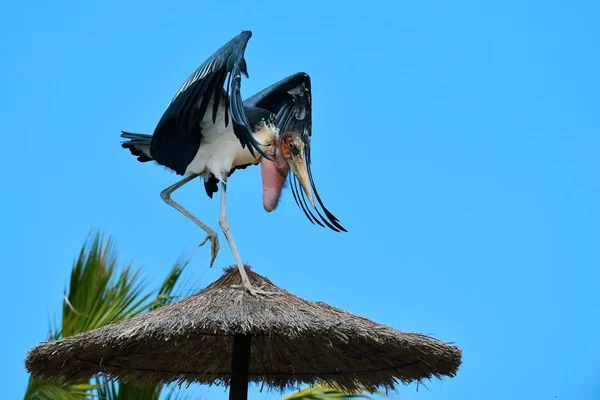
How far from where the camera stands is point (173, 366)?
8.32m

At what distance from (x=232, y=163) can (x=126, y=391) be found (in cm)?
326

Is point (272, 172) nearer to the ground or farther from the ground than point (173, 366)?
farther from the ground

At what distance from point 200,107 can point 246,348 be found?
1780mm


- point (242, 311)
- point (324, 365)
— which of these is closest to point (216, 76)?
point (242, 311)

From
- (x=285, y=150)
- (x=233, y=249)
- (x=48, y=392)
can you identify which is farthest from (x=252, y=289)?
(x=48, y=392)

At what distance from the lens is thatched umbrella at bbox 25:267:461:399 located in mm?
6715

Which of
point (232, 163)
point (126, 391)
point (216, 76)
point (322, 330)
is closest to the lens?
point (322, 330)

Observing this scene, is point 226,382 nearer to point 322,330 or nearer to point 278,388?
point 278,388

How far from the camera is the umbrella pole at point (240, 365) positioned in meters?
7.33

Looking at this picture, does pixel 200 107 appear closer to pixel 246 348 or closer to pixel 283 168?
pixel 283 168

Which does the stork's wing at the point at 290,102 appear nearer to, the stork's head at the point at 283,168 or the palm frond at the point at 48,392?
the stork's head at the point at 283,168

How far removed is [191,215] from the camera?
7781 millimetres

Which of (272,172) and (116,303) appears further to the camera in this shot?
(116,303)

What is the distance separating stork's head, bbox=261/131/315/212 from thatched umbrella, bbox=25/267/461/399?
2.42ft
